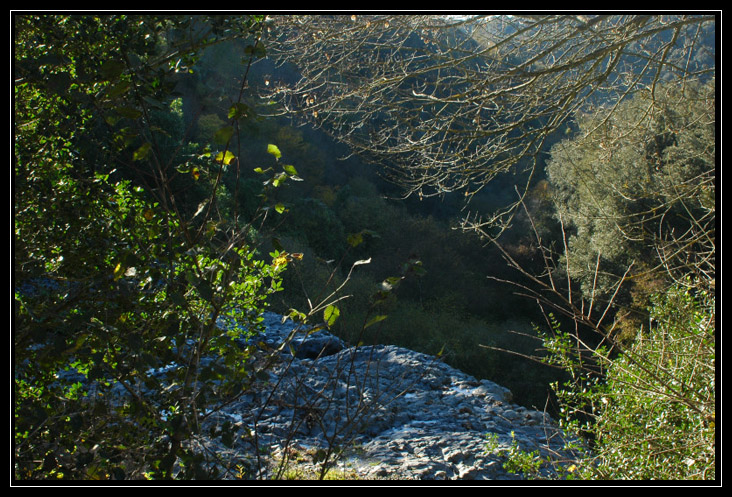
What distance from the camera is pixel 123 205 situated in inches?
82.6

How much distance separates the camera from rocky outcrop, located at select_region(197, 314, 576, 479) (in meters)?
3.68

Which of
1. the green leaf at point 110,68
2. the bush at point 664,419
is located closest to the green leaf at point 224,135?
the green leaf at point 110,68

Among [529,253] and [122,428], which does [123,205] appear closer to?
[122,428]

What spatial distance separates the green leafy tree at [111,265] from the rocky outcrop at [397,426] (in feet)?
1.08

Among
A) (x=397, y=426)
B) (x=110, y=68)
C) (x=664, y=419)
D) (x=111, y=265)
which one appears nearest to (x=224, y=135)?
(x=110, y=68)

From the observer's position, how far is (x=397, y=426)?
575cm

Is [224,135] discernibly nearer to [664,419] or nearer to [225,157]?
[225,157]

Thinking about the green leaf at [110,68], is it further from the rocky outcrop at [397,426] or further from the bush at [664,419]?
the bush at [664,419]

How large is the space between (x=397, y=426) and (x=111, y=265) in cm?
435

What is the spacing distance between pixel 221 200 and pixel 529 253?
8845mm

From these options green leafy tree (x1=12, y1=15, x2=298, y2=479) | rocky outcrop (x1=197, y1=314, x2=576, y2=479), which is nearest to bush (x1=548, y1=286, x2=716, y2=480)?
rocky outcrop (x1=197, y1=314, x2=576, y2=479)

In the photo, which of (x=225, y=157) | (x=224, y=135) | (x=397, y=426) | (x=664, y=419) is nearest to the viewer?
(x=224, y=135)
